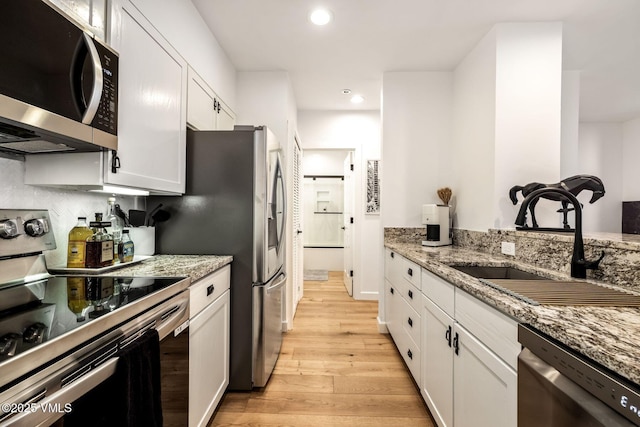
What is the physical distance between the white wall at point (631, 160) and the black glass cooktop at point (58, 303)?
6088mm

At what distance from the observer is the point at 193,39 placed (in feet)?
6.31

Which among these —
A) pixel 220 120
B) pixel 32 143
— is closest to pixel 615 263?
pixel 32 143

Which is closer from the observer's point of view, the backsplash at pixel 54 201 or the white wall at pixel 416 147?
the backsplash at pixel 54 201

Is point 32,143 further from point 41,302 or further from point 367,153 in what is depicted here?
point 367,153

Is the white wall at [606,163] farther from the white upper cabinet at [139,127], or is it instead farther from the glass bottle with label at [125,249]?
the glass bottle with label at [125,249]

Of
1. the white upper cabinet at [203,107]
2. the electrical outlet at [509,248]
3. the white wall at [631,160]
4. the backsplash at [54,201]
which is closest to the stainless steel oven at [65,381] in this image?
the backsplash at [54,201]

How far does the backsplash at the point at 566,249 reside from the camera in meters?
1.12

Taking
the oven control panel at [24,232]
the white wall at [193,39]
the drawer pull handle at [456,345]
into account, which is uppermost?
the white wall at [193,39]

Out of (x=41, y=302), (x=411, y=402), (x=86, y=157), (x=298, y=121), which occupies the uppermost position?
(x=298, y=121)

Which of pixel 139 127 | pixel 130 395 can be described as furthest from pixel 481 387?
pixel 139 127

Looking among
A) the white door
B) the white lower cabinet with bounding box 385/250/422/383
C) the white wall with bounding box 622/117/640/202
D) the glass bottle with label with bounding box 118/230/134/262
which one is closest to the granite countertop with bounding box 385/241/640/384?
the white lower cabinet with bounding box 385/250/422/383

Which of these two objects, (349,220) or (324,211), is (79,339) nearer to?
(349,220)

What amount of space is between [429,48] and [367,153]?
153 centimetres

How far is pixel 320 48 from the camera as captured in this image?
2.45 m
